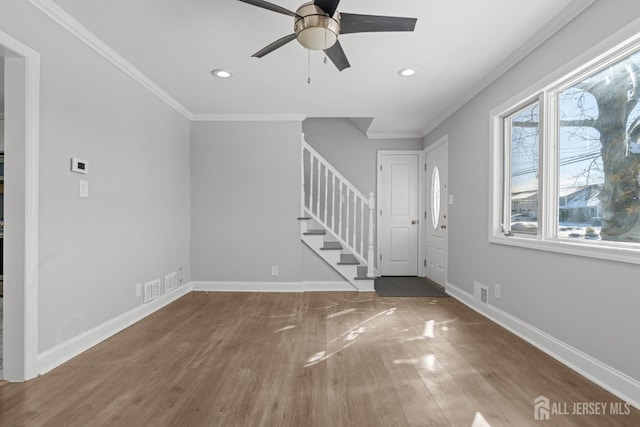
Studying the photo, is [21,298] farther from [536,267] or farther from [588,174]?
[588,174]

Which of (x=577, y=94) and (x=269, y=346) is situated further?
(x=269, y=346)

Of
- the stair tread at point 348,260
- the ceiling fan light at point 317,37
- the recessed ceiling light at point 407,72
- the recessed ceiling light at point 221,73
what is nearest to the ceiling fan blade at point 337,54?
the ceiling fan light at point 317,37

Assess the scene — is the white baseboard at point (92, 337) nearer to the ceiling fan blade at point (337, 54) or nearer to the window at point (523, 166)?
the ceiling fan blade at point (337, 54)

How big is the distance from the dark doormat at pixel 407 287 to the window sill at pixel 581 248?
159 centimetres

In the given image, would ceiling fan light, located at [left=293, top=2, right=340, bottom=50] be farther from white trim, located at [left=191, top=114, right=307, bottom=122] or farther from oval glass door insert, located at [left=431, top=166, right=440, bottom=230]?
oval glass door insert, located at [left=431, top=166, right=440, bottom=230]

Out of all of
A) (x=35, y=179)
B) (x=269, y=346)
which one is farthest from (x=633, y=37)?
(x=35, y=179)

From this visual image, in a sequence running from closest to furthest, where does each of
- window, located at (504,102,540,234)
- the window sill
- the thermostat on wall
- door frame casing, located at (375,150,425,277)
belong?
1. the window sill
2. the thermostat on wall
3. window, located at (504,102,540,234)
4. door frame casing, located at (375,150,425,277)

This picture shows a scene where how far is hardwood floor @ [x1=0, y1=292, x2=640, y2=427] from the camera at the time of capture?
66.0 inches

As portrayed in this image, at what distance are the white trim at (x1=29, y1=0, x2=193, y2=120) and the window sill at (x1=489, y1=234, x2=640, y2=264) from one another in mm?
3979

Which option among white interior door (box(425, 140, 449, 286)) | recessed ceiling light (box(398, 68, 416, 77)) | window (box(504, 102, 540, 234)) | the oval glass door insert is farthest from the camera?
the oval glass door insert

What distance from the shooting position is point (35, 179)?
80.7 inches

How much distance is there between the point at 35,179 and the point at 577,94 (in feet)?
12.7

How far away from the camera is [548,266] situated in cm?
244

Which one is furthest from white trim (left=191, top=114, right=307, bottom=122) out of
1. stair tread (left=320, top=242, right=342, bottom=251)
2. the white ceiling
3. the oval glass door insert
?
the oval glass door insert
